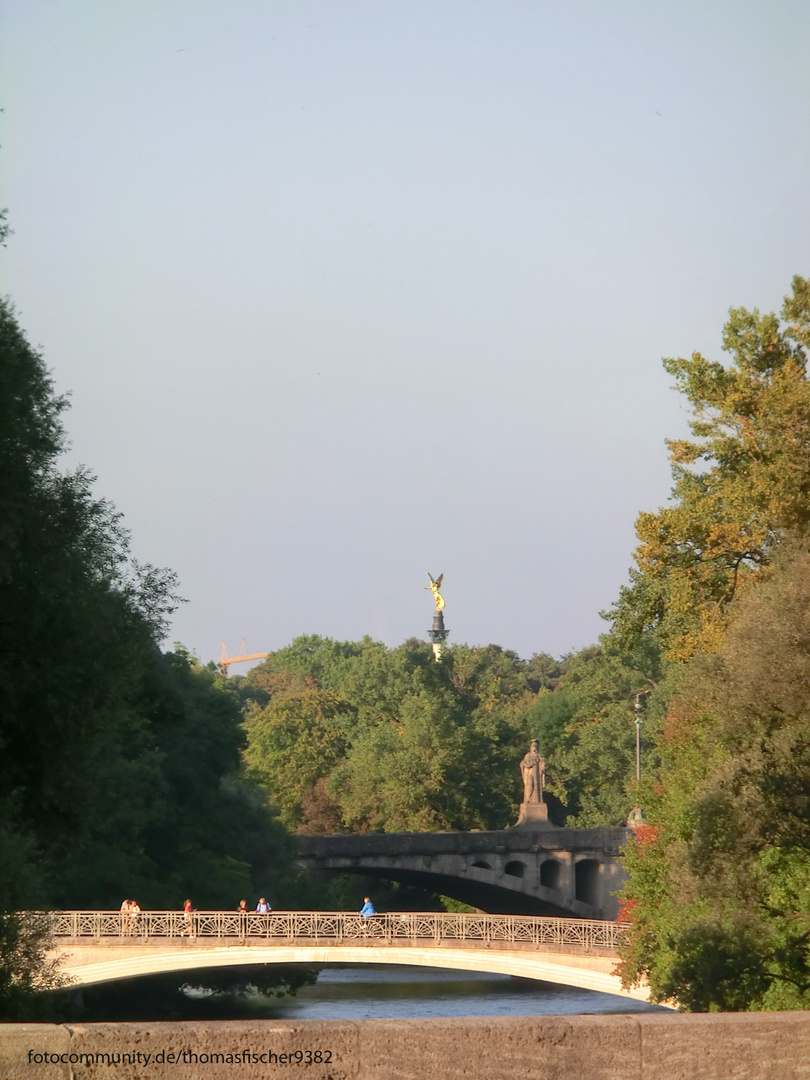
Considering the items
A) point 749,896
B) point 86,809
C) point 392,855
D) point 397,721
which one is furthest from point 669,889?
point 397,721

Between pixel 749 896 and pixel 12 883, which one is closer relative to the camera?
pixel 12 883

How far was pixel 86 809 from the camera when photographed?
50.6ft

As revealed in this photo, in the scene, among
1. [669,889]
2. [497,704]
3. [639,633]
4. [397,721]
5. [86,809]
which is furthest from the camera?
[497,704]

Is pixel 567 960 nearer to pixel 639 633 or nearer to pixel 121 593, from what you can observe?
pixel 639 633

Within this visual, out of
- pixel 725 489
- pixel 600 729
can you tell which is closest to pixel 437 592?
pixel 600 729

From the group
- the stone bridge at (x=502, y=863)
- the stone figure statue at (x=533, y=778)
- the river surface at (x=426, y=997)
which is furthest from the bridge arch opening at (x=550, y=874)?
the river surface at (x=426, y=997)

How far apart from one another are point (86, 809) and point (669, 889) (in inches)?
466

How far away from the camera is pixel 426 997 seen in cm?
5291

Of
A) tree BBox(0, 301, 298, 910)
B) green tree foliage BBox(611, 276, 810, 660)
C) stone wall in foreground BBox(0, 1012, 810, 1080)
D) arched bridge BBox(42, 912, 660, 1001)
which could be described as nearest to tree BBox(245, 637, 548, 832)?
arched bridge BBox(42, 912, 660, 1001)

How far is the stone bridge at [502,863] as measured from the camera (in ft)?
184

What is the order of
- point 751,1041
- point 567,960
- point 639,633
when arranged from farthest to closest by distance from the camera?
point 567,960 → point 639,633 → point 751,1041

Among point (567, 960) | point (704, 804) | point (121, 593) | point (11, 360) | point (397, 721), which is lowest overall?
point (567, 960)

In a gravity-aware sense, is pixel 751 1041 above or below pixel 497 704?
below

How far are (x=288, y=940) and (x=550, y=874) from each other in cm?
2476
